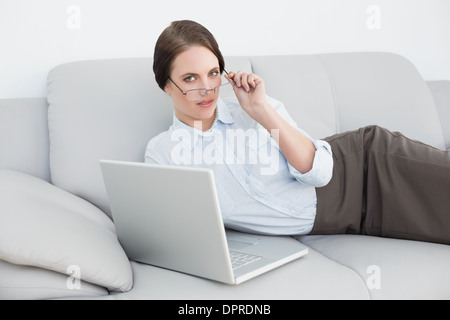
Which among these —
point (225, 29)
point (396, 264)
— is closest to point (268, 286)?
point (396, 264)

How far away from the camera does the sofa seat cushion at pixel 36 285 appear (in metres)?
1.11

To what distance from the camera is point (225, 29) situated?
220cm

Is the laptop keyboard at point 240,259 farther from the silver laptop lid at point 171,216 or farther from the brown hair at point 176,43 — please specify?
the brown hair at point 176,43

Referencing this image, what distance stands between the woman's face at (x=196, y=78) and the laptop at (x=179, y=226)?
15.1 inches

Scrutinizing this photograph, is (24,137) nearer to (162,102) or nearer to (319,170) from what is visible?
(162,102)

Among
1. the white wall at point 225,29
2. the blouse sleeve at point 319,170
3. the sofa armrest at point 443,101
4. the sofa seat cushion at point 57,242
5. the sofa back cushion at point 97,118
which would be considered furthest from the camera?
the sofa armrest at point 443,101

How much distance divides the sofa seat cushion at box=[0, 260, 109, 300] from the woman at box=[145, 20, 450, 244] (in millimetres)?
520

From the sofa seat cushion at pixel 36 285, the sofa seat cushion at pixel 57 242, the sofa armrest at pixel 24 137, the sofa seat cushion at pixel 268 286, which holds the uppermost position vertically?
the sofa armrest at pixel 24 137

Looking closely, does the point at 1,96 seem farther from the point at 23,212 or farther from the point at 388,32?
the point at 388,32

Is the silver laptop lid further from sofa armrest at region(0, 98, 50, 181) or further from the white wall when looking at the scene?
the white wall

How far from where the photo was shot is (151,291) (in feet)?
3.86

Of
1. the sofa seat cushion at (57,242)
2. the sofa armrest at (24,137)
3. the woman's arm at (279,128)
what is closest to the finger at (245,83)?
the woman's arm at (279,128)

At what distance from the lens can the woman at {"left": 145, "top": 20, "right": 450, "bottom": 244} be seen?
151 cm
